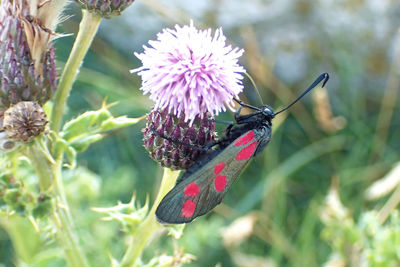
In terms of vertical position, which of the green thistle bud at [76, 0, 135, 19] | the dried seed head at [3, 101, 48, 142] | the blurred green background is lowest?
the blurred green background

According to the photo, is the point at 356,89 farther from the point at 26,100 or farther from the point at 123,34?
the point at 26,100

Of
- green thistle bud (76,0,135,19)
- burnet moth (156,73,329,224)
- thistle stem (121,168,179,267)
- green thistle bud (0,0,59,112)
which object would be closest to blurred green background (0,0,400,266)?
thistle stem (121,168,179,267)

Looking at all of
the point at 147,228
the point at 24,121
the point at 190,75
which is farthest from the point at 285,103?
the point at 24,121

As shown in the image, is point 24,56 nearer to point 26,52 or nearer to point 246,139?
point 26,52

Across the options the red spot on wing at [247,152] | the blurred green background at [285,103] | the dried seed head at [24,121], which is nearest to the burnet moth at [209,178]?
the red spot on wing at [247,152]

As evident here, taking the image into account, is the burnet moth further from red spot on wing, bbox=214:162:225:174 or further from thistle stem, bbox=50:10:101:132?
thistle stem, bbox=50:10:101:132

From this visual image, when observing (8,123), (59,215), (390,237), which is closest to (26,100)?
(8,123)
